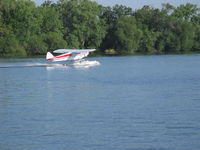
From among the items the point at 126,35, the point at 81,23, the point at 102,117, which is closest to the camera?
the point at 102,117

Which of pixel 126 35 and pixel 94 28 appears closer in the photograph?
pixel 94 28

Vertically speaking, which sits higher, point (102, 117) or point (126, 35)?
point (126, 35)

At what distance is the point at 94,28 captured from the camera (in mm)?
87438

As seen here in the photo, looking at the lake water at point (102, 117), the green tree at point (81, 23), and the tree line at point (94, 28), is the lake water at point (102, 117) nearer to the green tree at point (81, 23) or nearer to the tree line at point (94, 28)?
the tree line at point (94, 28)

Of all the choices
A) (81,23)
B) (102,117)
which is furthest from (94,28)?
(102,117)

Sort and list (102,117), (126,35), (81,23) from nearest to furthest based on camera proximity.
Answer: (102,117) < (81,23) < (126,35)

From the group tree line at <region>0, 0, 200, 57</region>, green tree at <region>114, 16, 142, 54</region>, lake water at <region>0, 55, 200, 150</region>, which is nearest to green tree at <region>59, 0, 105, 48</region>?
tree line at <region>0, 0, 200, 57</region>

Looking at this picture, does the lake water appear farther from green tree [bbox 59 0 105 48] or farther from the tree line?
green tree [bbox 59 0 105 48]

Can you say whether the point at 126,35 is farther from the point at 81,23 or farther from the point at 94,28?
the point at 81,23

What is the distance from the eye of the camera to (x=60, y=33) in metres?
84.1

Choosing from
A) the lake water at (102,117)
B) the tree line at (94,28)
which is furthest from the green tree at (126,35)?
the lake water at (102,117)

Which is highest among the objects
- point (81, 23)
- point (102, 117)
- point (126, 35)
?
point (81, 23)

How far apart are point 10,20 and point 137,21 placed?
91.2 ft

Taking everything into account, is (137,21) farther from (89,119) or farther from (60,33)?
(89,119)
